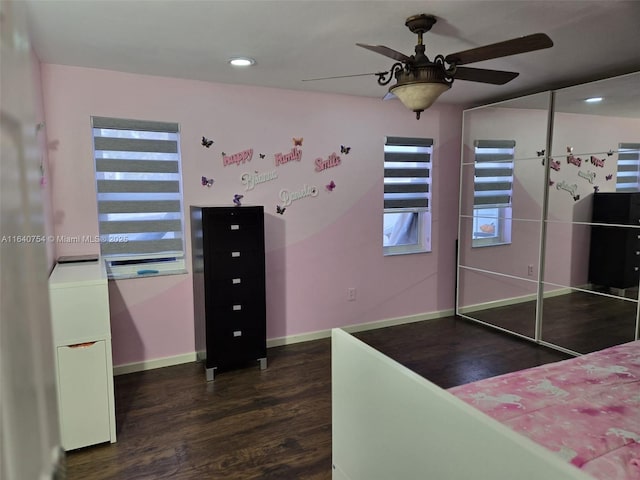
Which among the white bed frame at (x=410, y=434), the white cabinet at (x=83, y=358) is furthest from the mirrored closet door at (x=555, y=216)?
the white cabinet at (x=83, y=358)

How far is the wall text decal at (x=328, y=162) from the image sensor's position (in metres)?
3.97

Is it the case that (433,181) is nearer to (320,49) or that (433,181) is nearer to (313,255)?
(313,255)

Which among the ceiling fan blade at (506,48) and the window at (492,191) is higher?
the ceiling fan blade at (506,48)

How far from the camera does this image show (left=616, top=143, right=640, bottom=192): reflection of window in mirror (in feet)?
10.1

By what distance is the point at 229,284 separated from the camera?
323cm

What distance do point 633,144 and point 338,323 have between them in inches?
112

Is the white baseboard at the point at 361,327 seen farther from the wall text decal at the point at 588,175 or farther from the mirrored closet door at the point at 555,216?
the wall text decal at the point at 588,175

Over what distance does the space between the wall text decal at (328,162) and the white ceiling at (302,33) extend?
32.7 inches

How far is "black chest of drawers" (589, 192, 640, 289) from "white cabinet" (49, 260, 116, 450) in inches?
142

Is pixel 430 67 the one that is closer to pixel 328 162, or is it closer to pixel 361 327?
pixel 328 162

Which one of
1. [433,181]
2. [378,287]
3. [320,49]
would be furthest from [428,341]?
[320,49]

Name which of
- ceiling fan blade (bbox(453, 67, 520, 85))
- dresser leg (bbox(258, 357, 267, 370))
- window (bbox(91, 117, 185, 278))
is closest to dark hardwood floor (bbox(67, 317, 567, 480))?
dresser leg (bbox(258, 357, 267, 370))

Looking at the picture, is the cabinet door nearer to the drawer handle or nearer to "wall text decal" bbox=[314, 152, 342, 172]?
Result: the drawer handle

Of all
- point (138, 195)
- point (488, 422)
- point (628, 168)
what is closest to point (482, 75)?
point (628, 168)
